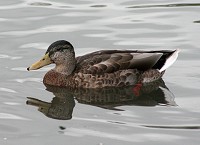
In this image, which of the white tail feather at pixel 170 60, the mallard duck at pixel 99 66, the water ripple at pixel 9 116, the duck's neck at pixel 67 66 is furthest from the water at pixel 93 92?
the duck's neck at pixel 67 66

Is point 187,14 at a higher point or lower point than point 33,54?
higher

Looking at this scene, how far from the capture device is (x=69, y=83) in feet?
45.6

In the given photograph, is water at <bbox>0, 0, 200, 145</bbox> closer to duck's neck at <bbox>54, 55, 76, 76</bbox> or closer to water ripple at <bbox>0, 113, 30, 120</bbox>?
water ripple at <bbox>0, 113, 30, 120</bbox>

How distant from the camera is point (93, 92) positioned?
536 inches

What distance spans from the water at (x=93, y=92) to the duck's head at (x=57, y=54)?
376 mm

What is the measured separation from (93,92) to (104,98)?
0.48m

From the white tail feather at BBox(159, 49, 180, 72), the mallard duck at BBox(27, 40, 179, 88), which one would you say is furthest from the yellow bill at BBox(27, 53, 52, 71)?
the white tail feather at BBox(159, 49, 180, 72)

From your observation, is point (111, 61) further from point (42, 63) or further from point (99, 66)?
point (42, 63)

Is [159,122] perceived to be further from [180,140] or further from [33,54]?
[33,54]

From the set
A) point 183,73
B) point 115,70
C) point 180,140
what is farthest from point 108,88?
point 180,140

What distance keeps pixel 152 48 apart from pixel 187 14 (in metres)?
2.46

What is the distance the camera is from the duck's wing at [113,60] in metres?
13.8

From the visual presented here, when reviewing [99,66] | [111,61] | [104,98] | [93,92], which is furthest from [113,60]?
[104,98]

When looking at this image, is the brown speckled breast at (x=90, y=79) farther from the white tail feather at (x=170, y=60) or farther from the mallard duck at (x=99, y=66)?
the white tail feather at (x=170, y=60)
